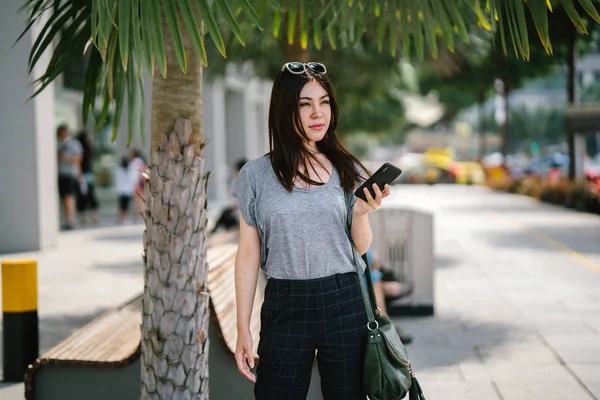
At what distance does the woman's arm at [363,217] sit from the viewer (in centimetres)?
273

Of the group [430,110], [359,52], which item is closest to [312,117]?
[359,52]

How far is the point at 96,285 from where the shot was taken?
31.4ft

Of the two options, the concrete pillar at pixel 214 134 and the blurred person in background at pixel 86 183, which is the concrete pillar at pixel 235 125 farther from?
the blurred person in background at pixel 86 183

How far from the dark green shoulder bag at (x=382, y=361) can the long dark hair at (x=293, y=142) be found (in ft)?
0.40

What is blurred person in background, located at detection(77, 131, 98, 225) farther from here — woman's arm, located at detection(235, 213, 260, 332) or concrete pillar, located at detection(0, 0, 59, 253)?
woman's arm, located at detection(235, 213, 260, 332)

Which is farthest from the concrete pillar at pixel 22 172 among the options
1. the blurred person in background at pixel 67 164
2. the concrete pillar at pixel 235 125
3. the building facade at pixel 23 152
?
the concrete pillar at pixel 235 125

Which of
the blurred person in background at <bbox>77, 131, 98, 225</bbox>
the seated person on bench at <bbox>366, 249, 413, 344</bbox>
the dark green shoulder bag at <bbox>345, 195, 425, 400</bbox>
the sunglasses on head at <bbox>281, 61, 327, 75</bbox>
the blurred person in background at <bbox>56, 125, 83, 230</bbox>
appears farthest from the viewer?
the blurred person in background at <bbox>77, 131, 98, 225</bbox>

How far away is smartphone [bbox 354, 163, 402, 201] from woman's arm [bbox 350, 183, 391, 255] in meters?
0.02

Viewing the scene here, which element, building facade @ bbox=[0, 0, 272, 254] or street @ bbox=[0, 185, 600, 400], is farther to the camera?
building facade @ bbox=[0, 0, 272, 254]

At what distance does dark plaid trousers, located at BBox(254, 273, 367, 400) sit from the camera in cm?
284

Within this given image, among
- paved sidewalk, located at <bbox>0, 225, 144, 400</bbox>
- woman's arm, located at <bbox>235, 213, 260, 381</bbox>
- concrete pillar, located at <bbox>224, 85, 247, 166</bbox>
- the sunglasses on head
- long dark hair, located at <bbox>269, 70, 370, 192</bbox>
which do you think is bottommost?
paved sidewalk, located at <bbox>0, 225, 144, 400</bbox>

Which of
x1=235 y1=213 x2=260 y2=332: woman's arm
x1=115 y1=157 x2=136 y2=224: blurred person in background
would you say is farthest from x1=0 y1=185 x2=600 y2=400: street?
x1=235 y1=213 x2=260 y2=332: woman's arm

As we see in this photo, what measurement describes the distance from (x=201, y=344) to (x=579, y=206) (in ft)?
61.2

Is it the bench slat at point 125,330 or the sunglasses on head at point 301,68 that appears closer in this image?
the sunglasses on head at point 301,68
